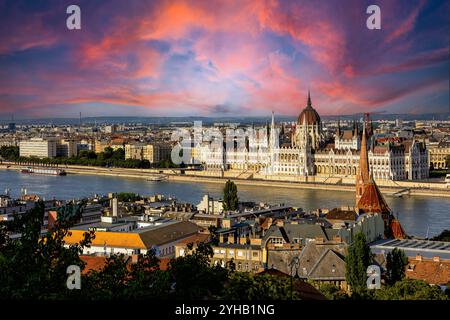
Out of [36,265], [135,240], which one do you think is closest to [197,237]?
[135,240]

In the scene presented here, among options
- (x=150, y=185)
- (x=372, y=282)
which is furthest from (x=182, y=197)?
(x=372, y=282)

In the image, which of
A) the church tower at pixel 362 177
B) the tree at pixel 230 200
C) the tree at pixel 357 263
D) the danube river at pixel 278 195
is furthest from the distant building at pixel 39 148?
the tree at pixel 357 263

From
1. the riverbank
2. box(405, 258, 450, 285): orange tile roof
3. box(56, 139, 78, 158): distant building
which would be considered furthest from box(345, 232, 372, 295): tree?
box(56, 139, 78, 158): distant building

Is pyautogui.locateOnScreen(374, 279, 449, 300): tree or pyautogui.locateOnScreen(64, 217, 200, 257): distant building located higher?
pyautogui.locateOnScreen(374, 279, 449, 300): tree

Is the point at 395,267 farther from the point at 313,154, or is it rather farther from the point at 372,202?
the point at 313,154

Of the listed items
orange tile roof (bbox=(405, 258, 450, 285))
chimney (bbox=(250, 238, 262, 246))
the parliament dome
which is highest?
the parliament dome

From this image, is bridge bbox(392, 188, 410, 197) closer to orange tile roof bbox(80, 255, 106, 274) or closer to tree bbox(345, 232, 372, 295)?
orange tile roof bbox(80, 255, 106, 274)

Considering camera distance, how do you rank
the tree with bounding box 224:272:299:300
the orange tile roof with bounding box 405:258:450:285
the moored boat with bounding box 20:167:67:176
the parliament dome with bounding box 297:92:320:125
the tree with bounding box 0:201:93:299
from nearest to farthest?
1. the tree with bounding box 0:201:93:299
2. the tree with bounding box 224:272:299:300
3. the orange tile roof with bounding box 405:258:450:285
4. the parliament dome with bounding box 297:92:320:125
5. the moored boat with bounding box 20:167:67:176
